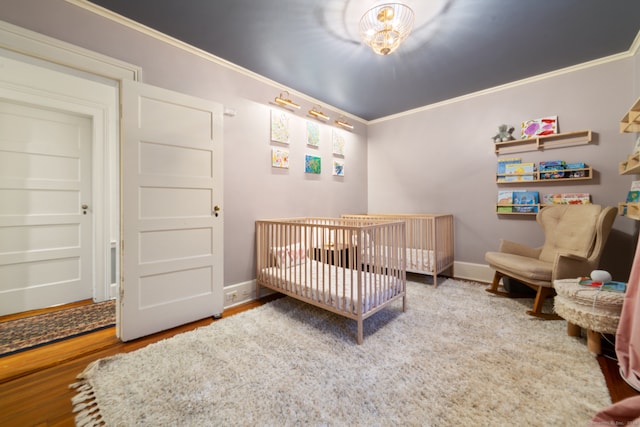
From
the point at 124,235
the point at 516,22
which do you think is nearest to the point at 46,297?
the point at 124,235

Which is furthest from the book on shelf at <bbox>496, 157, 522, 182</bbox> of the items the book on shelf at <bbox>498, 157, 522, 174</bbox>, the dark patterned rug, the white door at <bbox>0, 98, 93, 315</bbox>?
the white door at <bbox>0, 98, 93, 315</bbox>

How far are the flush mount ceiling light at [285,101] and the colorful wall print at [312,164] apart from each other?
0.63m

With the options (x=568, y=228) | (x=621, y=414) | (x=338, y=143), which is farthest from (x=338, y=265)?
(x=568, y=228)

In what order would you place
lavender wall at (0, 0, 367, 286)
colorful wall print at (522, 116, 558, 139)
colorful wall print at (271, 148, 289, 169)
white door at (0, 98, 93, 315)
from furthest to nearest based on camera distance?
colorful wall print at (271, 148, 289, 169)
colorful wall print at (522, 116, 558, 139)
white door at (0, 98, 93, 315)
lavender wall at (0, 0, 367, 286)

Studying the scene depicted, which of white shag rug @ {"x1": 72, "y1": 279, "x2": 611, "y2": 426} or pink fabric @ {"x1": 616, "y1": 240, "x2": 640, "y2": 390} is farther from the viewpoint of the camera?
pink fabric @ {"x1": 616, "y1": 240, "x2": 640, "y2": 390}

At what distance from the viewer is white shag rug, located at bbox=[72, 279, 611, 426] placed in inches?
46.4

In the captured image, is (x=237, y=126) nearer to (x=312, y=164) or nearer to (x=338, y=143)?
(x=312, y=164)

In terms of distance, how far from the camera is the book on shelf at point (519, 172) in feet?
9.15

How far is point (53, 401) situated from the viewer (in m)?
1.31

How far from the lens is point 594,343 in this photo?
1612mm

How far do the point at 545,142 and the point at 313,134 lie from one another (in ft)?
8.84

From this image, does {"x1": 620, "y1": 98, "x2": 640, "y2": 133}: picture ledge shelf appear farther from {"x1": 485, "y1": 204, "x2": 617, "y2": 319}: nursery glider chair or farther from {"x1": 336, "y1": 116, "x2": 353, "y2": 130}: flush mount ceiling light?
{"x1": 336, "y1": 116, "x2": 353, "y2": 130}: flush mount ceiling light

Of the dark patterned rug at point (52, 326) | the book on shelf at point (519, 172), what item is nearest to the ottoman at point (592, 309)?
the book on shelf at point (519, 172)

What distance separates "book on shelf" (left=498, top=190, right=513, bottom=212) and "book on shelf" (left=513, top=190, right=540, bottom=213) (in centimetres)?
4
